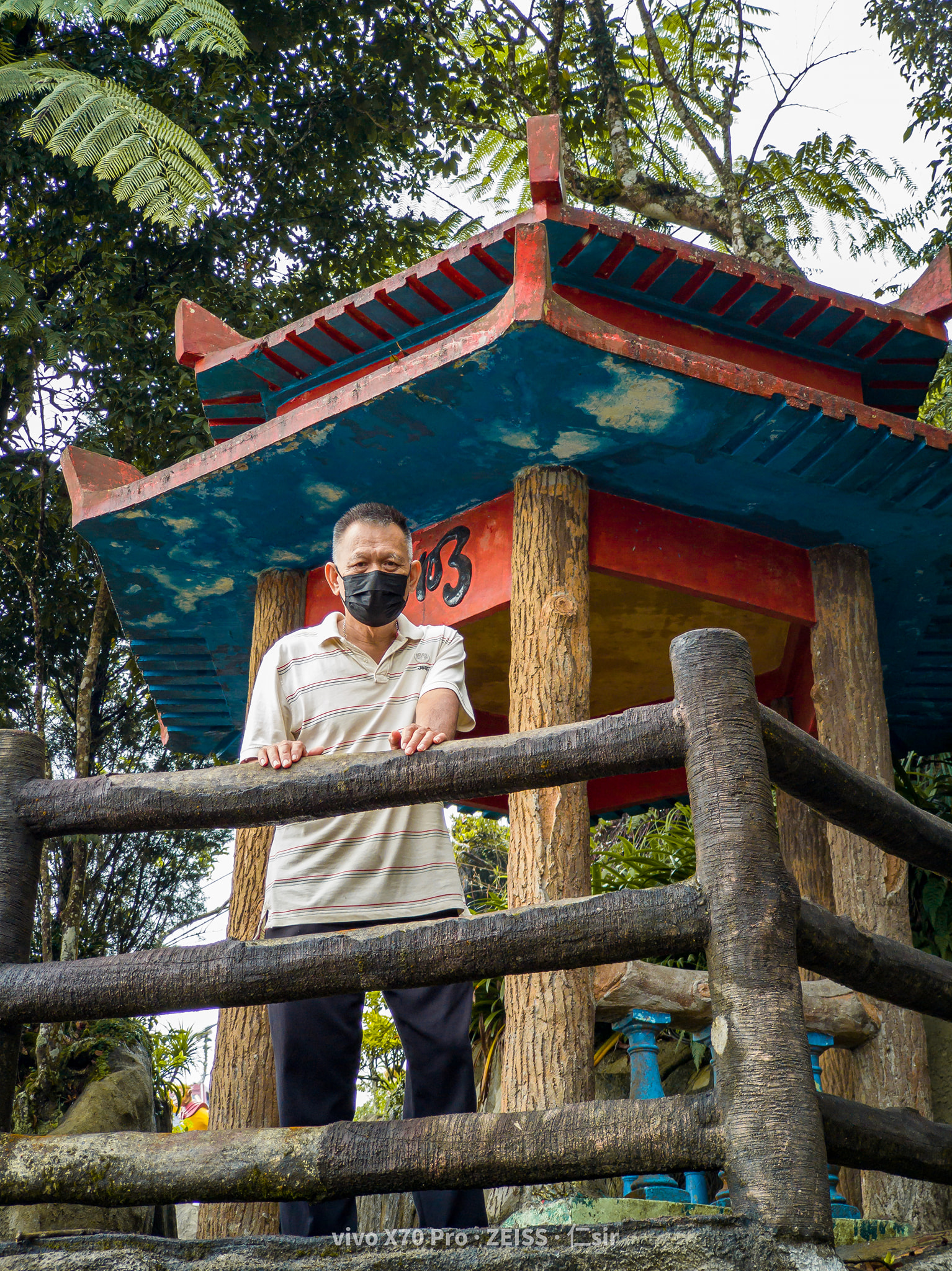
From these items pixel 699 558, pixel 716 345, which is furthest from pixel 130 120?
pixel 699 558

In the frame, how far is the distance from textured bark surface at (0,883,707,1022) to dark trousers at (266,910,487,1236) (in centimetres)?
49

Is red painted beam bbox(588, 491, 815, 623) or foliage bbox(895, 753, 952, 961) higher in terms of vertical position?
red painted beam bbox(588, 491, 815, 623)

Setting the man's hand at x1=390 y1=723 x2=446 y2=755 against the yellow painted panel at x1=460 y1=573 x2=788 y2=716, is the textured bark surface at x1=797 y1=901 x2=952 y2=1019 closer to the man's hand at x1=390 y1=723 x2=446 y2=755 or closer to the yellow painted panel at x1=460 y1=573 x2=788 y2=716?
the man's hand at x1=390 y1=723 x2=446 y2=755

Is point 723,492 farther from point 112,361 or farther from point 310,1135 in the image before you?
point 112,361

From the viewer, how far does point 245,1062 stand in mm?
5418

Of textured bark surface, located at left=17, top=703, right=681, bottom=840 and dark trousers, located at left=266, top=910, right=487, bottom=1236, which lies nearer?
textured bark surface, located at left=17, top=703, right=681, bottom=840

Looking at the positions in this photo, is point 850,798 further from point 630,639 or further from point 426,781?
point 630,639

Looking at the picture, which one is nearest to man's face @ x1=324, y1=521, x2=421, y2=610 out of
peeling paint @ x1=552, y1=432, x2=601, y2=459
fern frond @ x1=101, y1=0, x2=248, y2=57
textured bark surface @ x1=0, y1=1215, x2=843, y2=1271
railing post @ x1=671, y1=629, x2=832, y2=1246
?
railing post @ x1=671, y1=629, x2=832, y2=1246

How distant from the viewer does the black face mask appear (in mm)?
3295

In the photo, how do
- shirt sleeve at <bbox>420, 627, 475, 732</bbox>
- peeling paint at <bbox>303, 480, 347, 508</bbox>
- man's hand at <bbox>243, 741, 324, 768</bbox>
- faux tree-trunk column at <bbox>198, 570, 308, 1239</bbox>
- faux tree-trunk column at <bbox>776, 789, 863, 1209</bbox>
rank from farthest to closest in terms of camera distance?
faux tree-trunk column at <bbox>776, 789, 863, 1209</bbox> → peeling paint at <bbox>303, 480, 347, 508</bbox> → faux tree-trunk column at <bbox>198, 570, 308, 1239</bbox> → shirt sleeve at <bbox>420, 627, 475, 732</bbox> → man's hand at <bbox>243, 741, 324, 768</bbox>

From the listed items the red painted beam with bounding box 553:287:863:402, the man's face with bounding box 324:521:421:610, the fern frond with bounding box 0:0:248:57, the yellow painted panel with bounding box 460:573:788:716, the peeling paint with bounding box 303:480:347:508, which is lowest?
the man's face with bounding box 324:521:421:610

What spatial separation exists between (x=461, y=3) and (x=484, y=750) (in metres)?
11.0

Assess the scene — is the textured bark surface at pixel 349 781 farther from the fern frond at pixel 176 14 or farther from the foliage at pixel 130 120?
the fern frond at pixel 176 14

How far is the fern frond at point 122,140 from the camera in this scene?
652cm
